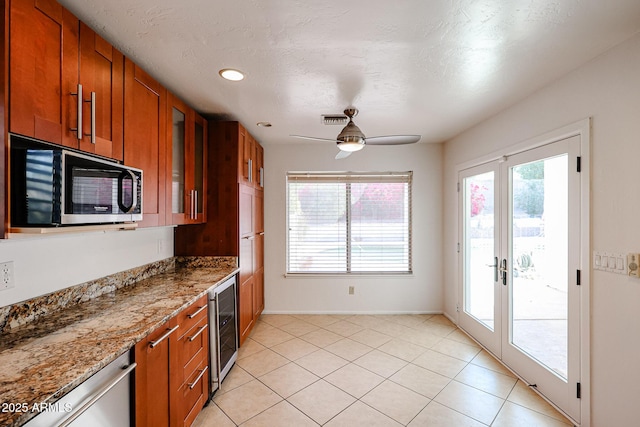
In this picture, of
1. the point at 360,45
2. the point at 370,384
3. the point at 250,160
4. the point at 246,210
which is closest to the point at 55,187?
the point at 360,45

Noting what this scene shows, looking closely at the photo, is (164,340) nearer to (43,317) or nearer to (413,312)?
(43,317)

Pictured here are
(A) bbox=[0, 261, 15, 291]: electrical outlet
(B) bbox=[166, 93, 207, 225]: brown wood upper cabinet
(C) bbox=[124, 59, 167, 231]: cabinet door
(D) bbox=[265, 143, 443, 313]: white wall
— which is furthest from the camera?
(D) bbox=[265, 143, 443, 313]: white wall

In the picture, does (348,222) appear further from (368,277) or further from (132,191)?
(132,191)

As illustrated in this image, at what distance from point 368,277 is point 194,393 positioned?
2.86 meters

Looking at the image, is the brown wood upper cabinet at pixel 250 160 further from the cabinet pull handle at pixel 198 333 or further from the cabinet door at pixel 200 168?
the cabinet pull handle at pixel 198 333

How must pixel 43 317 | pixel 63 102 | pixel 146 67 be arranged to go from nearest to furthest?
pixel 63 102
pixel 43 317
pixel 146 67

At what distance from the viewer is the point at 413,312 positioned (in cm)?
436

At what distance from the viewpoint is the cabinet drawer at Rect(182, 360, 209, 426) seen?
1895 mm

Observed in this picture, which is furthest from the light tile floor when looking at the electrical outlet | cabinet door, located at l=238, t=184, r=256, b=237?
the electrical outlet

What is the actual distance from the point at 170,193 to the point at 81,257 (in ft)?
2.37

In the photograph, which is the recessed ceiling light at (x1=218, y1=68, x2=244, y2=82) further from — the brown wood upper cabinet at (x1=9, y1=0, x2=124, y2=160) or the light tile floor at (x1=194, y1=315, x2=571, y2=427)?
the light tile floor at (x1=194, y1=315, x2=571, y2=427)

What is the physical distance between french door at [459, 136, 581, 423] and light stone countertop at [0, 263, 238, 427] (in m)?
2.75

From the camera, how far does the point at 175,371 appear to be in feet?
5.76

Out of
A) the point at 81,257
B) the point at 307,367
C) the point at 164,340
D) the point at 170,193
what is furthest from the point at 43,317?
the point at 307,367
